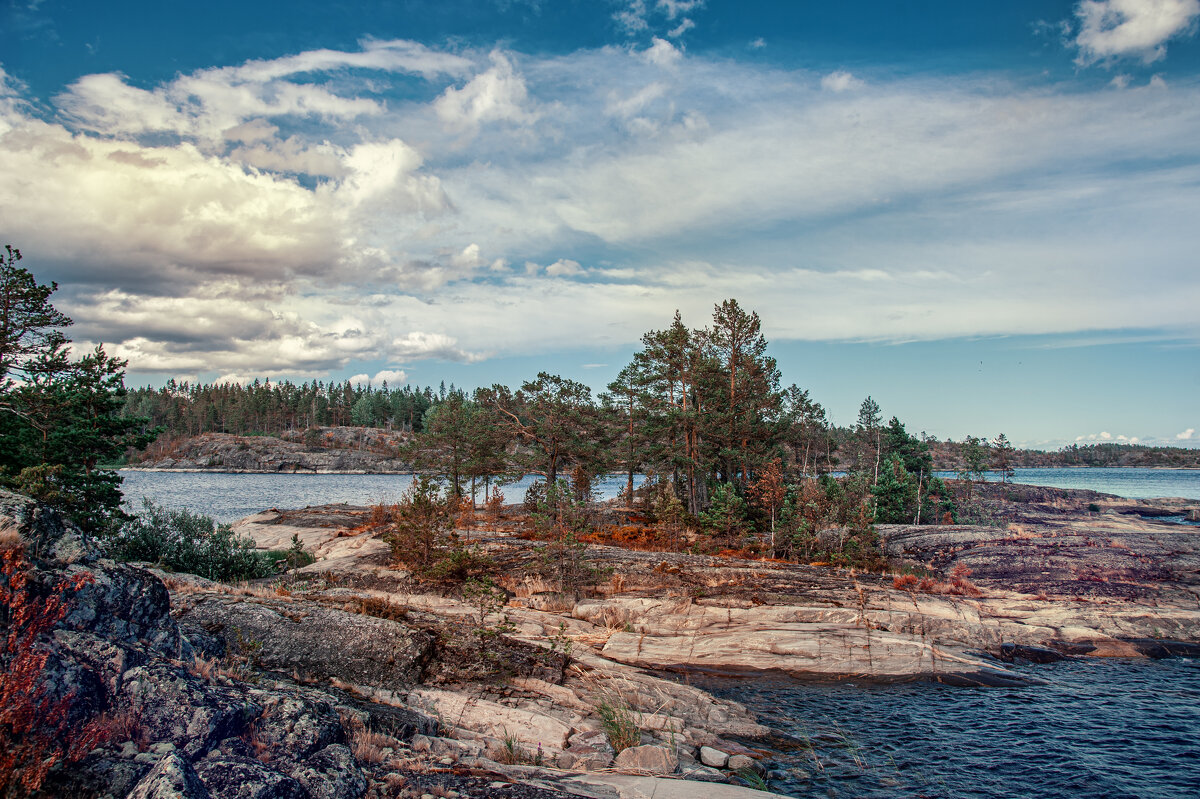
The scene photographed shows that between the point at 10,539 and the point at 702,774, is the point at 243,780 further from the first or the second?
the point at 702,774

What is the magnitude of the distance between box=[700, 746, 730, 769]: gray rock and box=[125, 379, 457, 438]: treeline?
15498 centimetres

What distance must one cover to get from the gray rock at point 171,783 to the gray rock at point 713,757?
8.61 metres

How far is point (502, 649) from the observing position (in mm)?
13109

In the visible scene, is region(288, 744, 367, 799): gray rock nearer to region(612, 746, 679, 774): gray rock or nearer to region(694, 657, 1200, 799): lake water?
region(612, 746, 679, 774): gray rock

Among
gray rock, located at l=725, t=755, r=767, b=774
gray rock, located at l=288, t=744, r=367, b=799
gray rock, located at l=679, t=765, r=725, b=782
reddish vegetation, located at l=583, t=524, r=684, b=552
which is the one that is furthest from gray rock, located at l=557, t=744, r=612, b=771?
reddish vegetation, located at l=583, t=524, r=684, b=552

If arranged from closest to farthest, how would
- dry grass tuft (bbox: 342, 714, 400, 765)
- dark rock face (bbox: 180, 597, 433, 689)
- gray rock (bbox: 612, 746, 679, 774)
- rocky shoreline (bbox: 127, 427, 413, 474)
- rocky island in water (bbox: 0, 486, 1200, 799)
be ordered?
rocky island in water (bbox: 0, 486, 1200, 799)
dry grass tuft (bbox: 342, 714, 400, 765)
gray rock (bbox: 612, 746, 679, 774)
dark rock face (bbox: 180, 597, 433, 689)
rocky shoreline (bbox: 127, 427, 413, 474)

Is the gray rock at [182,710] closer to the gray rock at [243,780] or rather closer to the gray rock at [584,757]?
the gray rock at [243,780]

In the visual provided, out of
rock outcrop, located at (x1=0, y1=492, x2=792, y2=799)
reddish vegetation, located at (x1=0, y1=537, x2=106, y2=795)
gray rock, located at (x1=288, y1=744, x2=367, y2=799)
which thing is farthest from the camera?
gray rock, located at (x1=288, y1=744, x2=367, y2=799)

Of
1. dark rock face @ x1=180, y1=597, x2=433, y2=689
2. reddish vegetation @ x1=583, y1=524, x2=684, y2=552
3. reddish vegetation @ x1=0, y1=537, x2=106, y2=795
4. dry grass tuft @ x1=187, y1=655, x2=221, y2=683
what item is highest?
reddish vegetation @ x1=0, y1=537, x2=106, y2=795

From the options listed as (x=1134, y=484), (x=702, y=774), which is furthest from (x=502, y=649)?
(x=1134, y=484)

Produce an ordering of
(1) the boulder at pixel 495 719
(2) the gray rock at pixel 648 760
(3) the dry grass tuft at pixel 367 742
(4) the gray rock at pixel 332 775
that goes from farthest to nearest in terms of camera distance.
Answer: (1) the boulder at pixel 495 719
(2) the gray rock at pixel 648 760
(3) the dry grass tuft at pixel 367 742
(4) the gray rock at pixel 332 775

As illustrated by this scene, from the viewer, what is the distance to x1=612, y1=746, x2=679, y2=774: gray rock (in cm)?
935

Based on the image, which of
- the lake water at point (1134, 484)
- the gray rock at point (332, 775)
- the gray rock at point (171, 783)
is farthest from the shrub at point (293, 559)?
the lake water at point (1134, 484)

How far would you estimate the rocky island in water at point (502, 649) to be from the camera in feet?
18.7
